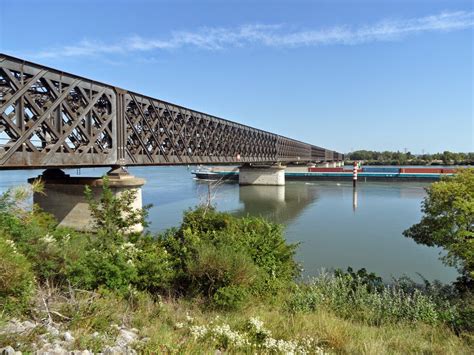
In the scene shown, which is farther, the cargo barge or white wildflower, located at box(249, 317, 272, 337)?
the cargo barge

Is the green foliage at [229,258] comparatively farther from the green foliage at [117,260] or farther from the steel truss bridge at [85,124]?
the steel truss bridge at [85,124]

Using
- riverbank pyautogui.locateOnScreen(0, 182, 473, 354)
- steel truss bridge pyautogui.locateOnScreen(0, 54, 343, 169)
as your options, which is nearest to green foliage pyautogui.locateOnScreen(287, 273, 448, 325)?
riverbank pyautogui.locateOnScreen(0, 182, 473, 354)

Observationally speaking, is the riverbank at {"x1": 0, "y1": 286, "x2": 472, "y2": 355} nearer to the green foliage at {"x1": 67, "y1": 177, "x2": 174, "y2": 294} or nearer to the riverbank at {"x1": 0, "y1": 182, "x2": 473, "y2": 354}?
the riverbank at {"x1": 0, "y1": 182, "x2": 473, "y2": 354}

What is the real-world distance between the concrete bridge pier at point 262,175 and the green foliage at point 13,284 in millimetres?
72756

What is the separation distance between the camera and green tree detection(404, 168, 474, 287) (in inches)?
429

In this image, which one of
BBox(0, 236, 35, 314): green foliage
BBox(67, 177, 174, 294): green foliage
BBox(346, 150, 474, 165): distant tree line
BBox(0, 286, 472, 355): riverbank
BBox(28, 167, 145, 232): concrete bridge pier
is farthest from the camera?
BBox(346, 150, 474, 165): distant tree line

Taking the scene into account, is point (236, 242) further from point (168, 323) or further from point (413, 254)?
point (413, 254)

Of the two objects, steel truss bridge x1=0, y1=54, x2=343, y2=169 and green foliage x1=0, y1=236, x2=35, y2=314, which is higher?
steel truss bridge x1=0, y1=54, x2=343, y2=169

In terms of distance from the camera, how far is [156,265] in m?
7.60

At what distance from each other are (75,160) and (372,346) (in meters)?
23.9

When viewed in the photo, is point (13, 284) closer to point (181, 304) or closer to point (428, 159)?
point (181, 304)

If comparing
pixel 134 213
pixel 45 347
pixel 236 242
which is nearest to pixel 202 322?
pixel 45 347

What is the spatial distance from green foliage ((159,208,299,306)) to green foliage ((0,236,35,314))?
3.39 m

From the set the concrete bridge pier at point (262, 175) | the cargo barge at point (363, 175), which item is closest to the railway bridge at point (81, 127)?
the concrete bridge pier at point (262, 175)
